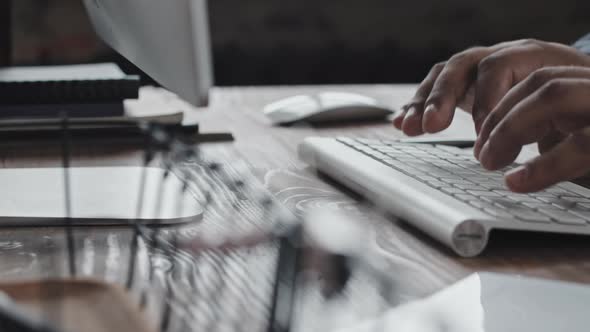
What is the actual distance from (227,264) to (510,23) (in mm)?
2146

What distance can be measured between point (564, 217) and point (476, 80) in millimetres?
313

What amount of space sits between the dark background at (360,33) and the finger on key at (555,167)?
1.78 meters

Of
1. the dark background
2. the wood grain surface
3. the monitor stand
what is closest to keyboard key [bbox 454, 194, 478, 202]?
the monitor stand

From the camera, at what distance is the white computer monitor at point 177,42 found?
0.34m

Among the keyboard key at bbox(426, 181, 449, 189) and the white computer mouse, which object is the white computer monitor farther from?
the white computer mouse

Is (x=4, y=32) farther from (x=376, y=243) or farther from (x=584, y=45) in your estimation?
(x=376, y=243)

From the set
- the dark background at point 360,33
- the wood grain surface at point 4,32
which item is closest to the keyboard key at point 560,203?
the wood grain surface at point 4,32

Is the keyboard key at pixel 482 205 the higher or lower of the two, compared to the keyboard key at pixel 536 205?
higher

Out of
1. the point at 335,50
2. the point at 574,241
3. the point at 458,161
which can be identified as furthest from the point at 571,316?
the point at 335,50

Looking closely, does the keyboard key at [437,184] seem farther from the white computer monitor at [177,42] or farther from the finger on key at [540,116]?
the white computer monitor at [177,42]

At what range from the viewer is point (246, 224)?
468mm

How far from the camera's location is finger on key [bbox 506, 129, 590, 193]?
0.46 metres

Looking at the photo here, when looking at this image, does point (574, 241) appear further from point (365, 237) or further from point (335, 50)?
point (335, 50)

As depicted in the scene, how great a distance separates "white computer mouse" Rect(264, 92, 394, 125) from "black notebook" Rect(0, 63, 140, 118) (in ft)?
0.71
